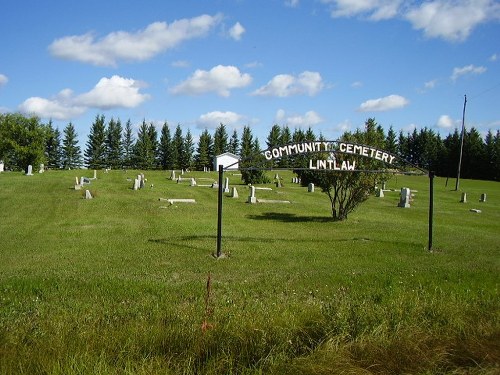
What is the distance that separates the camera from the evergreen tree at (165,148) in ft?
313

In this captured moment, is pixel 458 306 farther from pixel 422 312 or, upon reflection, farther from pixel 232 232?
pixel 232 232

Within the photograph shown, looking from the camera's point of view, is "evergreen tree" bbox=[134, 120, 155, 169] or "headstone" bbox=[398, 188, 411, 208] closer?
"headstone" bbox=[398, 188, 411, 208]

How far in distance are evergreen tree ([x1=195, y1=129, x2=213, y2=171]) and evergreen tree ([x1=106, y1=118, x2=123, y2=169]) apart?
53.1ft

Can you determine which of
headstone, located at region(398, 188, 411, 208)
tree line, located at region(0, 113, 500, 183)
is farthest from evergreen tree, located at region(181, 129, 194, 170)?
headstone, located at region(398, 188, 411, 208)

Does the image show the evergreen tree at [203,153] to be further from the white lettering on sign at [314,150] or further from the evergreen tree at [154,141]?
the white lettering on sign at [314,150]

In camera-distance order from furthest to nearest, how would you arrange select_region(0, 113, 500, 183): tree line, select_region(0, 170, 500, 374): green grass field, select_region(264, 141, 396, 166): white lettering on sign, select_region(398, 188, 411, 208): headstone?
select_region(0, 113, 500, 183): tree line
select_region(398, 188, 411, 208): headstone
select_region(264, 141, 396, 166): white lettering on sign
select_region(0, 170, 500, 374): green grass field

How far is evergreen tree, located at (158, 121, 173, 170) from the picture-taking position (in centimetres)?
9550

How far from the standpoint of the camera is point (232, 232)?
60.2ft

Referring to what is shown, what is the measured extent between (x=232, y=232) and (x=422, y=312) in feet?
41.8

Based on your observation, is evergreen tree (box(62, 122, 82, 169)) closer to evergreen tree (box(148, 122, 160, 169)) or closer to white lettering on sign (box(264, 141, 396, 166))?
evergreen tree (box(148, 122, 160, 169))

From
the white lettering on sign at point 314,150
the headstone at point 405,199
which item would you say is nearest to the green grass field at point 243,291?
the white lettering on sign at point 314,150

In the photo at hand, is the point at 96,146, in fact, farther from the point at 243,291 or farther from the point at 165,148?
the point at 243,291

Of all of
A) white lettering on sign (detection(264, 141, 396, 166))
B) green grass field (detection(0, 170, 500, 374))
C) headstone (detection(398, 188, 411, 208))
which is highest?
white lettering on sign (detection(264, 141, 396, 166))

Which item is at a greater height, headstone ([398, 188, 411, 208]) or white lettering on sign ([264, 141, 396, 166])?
white lettering on sign ([264, 141, 396, 166])
